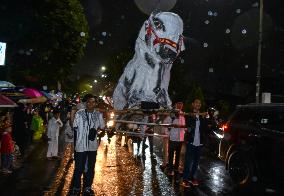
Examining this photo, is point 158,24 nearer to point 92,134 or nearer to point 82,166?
point 92,134

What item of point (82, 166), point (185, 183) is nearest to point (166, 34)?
point (82, 166)

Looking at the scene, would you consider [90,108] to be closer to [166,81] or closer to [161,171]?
[166,81]

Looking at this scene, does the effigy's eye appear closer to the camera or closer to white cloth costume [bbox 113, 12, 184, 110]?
white cloth costume [bbox 113, 12, 184, 110]

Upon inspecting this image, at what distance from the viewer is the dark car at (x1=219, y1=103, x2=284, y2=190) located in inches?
338

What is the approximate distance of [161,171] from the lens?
36.8 feet

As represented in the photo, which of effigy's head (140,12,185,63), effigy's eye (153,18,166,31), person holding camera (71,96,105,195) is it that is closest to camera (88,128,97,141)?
person holding camera (71,96,105,195)

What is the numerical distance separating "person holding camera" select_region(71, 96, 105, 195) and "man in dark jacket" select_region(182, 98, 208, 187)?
7.51 ft

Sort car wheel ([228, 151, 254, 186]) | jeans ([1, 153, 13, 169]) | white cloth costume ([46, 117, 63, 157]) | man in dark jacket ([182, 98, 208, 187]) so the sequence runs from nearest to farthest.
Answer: car wheel ([228, 151, 254, 186]), man in dark jacket ([182, 98, 208, 187]), jeans ([1, 153, 13, 169]), white cloth costume ([46, 117, 63, 157])

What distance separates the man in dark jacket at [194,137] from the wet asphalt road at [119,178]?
305 millimetres

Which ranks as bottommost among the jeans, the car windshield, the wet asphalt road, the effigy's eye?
the wet asphalt road

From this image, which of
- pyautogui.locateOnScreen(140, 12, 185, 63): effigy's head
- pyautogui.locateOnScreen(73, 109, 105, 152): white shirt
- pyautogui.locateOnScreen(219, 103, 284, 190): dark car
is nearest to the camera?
Answer: pyautogui.locateOnScreen(140, 12, 185, 63): effigy's head

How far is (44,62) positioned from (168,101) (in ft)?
52.1

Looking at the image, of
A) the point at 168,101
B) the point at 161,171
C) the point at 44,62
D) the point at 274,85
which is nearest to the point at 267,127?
the point at 168,101

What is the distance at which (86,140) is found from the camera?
7.87m
